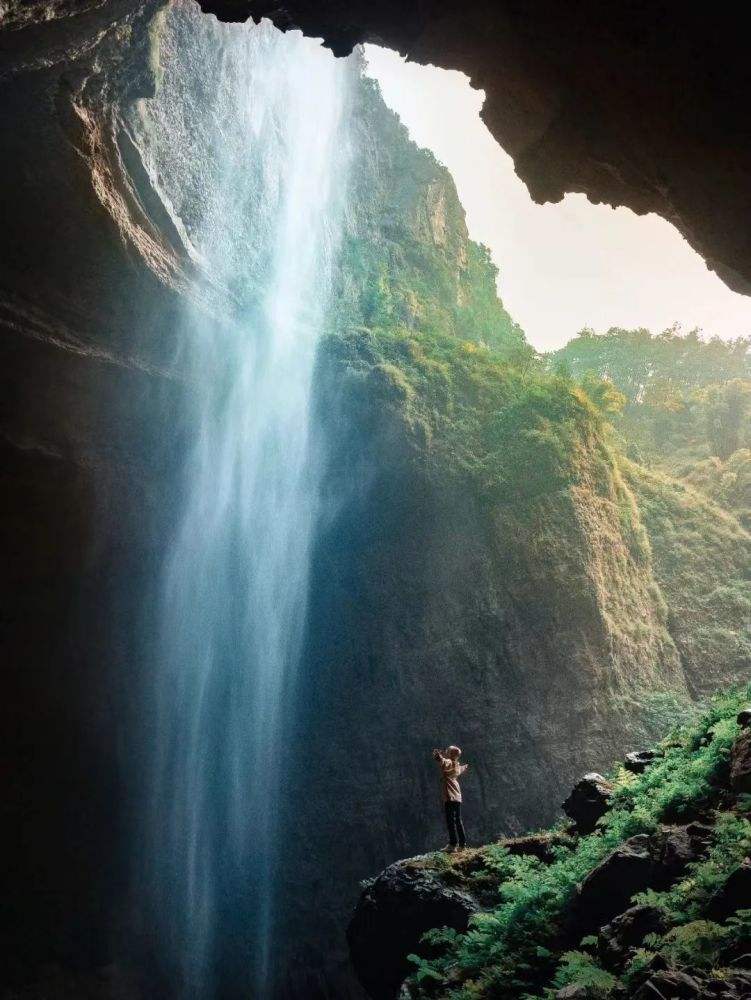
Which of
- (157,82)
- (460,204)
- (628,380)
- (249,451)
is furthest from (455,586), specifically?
(628,380)

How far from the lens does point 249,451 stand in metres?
18.8

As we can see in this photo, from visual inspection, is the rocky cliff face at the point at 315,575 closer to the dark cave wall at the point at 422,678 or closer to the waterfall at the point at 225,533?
the dark cave wall at the point at 422,678

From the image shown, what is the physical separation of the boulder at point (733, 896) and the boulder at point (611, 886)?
1075mm

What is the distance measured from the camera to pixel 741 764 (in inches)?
237

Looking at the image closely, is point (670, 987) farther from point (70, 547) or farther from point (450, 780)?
point (70, 547)

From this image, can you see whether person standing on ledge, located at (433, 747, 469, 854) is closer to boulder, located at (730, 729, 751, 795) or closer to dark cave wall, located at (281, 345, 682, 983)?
boulder, located at (730, 729, 751, 795)

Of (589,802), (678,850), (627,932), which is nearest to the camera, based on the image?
(627,932)

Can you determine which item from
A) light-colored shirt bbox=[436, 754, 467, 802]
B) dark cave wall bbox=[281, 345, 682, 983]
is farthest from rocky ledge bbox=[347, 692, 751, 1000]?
dark cave wall bbox=[281, 345, 682, 983]

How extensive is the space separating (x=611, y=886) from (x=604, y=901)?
15 centimetres

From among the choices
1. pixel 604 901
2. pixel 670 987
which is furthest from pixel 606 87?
Answer: pixel 604 901

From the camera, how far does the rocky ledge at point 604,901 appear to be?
432cm

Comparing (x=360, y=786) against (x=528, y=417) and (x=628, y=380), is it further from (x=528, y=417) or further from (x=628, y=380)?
(x=628, y=380)

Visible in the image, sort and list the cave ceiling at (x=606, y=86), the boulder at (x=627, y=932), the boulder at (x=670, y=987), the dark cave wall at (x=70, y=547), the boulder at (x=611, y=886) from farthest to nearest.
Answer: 1. the dark cave wall at (x=70, y=547)
2. the boulder at (x=611, y=886)
3. the cave ceiling at (x=606, y=86)
4. the boulder at (x=627, y=932)
5. the boulder at (x=670, y=987)

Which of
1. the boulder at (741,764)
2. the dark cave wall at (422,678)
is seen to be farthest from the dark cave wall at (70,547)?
the boulder at (741,764)
